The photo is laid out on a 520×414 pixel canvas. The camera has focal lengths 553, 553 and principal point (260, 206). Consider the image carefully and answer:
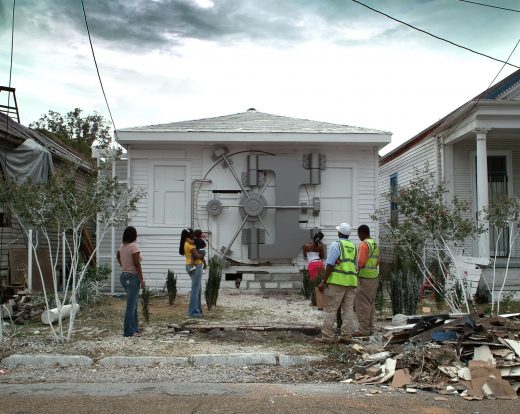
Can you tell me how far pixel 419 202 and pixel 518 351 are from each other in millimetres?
3313

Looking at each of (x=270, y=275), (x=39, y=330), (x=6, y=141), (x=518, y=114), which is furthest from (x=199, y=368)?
(x=518, y=114)

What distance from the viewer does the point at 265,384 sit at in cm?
602

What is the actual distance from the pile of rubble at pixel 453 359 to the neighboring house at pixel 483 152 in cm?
567

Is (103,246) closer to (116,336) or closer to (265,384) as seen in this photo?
(116,336)

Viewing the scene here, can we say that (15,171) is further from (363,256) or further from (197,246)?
(363,256)

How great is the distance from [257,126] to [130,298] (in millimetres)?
7768

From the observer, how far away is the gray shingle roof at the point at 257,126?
46.0ft

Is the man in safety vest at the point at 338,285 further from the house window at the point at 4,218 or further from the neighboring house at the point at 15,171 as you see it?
the house window at the point at 4,218

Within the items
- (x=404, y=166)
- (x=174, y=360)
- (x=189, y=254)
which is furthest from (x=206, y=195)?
(x=174, y=360)

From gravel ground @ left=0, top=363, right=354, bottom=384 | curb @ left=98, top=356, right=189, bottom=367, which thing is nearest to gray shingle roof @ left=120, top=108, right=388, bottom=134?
curb @ left=98, top=356, right=189, bottom=367

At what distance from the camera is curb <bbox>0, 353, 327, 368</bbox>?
6.87 meters

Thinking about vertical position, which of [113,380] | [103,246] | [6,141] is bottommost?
[113,380]

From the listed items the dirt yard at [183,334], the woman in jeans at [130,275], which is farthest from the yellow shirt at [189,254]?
the woman in jeans at [130,275]

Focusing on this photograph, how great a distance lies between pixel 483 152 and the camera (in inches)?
489
